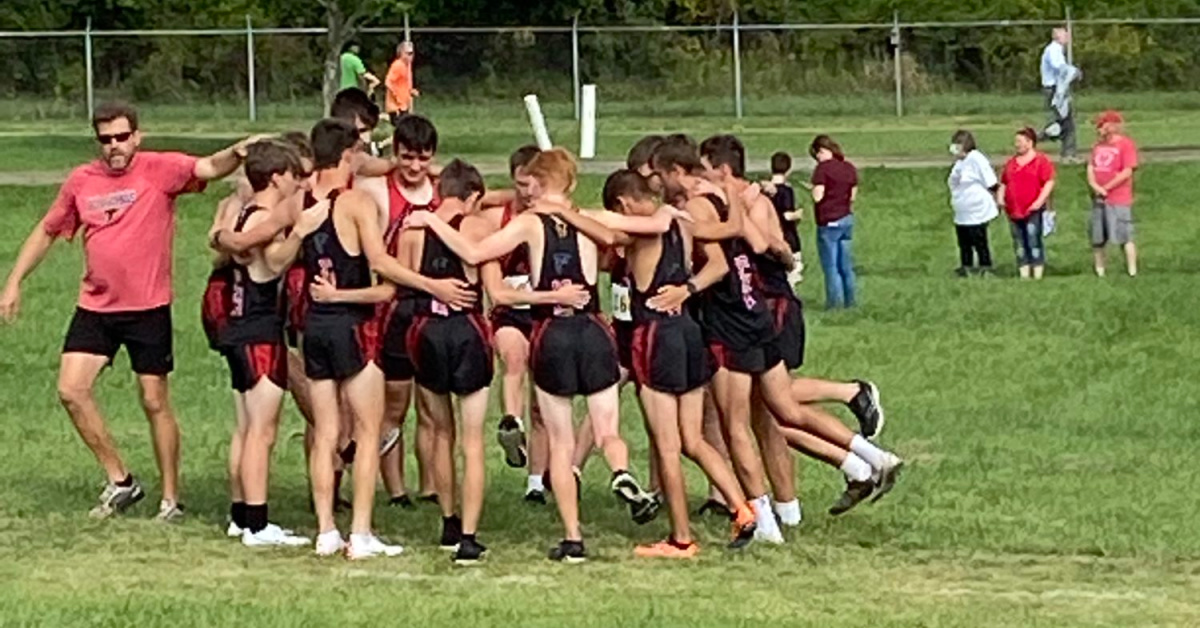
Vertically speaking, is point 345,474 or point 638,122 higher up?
point 638,122

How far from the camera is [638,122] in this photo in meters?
46.3

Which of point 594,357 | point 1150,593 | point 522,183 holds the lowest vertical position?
point 1150,593

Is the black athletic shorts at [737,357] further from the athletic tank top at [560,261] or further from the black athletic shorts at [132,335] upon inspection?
the black athletic shorts at [132,335]

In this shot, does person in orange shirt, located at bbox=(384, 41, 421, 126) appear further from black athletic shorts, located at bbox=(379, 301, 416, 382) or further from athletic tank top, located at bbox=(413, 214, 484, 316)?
athletic tank top, located at bbox=(413, 214, 484, 316)

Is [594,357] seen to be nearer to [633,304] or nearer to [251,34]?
[633,304]

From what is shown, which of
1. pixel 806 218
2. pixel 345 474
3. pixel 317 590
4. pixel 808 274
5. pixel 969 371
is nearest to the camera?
pixel 317 590

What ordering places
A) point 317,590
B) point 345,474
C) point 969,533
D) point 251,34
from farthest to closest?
point 251,34 < point 345,474 < point 969,533 < point 317,590

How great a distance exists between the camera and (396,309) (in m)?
11.9

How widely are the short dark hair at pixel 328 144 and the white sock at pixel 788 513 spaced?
2.81m

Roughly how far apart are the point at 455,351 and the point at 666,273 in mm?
1030

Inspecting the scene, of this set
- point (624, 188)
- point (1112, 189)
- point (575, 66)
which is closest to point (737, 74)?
point (575, 66)

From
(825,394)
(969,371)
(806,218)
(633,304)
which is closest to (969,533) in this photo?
Answer: (825,394)

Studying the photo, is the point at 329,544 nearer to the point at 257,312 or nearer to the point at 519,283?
the point at 257,312

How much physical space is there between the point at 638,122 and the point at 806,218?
48.8 ft
